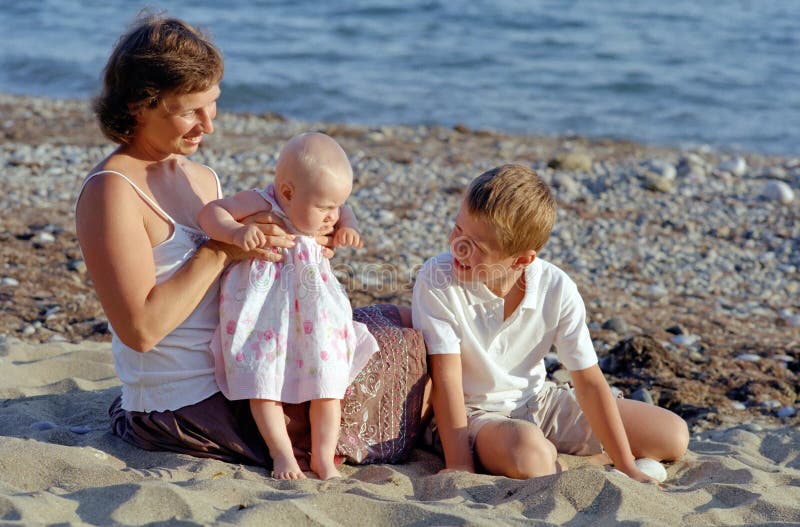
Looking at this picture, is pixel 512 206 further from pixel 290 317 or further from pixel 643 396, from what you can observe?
pixel 643 396

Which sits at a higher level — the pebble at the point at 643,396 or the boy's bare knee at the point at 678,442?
the boy's bare knee at the point at 678,442

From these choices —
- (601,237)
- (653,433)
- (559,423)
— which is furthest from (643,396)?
(601,237)

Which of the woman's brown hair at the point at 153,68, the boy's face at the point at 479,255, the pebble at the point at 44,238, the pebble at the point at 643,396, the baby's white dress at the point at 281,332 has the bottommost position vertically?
the pebble at the point at 643,396

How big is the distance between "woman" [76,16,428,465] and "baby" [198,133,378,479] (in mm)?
68

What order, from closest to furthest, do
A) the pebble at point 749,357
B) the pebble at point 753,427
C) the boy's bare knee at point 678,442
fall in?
the boy's bare knee at point 678,442
the pebble at point 753,427
the pebble at point 749,357

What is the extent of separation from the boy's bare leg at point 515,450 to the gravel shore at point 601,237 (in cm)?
124

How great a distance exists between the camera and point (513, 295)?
3447mm

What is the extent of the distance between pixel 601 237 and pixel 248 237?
4.34 m

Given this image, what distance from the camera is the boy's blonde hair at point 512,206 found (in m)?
3.20

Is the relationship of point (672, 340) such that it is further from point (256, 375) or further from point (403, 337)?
point (256, 375)

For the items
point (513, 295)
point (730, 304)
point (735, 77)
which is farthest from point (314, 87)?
point (513, 295)

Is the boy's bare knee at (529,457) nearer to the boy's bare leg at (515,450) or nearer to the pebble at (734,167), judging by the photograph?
the boy's bare leg at (515,450)

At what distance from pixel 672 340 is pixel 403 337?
86.1 inches

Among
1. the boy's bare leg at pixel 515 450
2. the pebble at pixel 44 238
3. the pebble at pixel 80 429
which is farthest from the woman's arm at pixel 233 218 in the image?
the pebble at pixel 44 238
